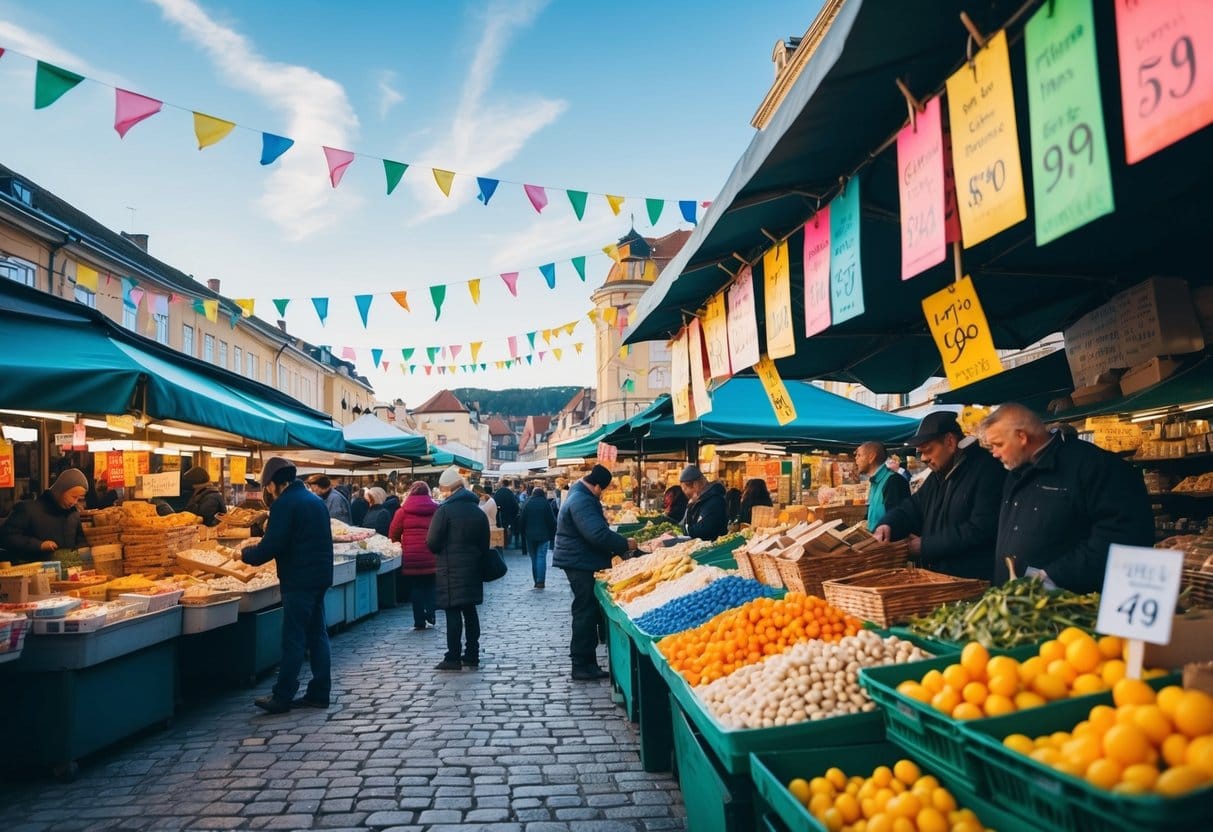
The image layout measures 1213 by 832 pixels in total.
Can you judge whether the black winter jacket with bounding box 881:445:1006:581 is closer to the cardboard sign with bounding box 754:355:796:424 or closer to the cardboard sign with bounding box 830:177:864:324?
the cardboard sign with bounding box 754:355:796:424

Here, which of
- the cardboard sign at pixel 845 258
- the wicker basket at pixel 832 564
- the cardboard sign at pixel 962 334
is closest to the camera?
the cardboard sign at pixel 962 334

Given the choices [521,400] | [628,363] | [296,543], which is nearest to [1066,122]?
[296,543]

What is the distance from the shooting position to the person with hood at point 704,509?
1016 cm

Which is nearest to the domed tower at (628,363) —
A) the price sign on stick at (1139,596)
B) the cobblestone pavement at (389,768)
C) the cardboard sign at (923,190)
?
the cobblestone pavement at (389,768)

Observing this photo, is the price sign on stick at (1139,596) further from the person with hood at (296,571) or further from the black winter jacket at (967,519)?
A: the person with hood at (296,571)

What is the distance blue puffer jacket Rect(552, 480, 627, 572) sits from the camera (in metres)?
7.86

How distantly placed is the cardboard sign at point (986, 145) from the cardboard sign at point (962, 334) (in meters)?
0.72

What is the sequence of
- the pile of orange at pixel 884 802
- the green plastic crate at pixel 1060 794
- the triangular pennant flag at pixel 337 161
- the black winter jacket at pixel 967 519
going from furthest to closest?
the triangular pennant flag at pixel 337 161, the black winter jacket at pixel 967 519, the pile of orange at pixel 884 802, the green plastic crate at pixel 1060 794

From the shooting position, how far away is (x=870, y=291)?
5.52m

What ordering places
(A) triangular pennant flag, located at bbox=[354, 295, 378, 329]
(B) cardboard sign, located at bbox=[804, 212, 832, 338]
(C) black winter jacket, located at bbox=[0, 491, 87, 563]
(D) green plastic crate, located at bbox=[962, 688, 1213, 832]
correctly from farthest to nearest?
(A) triangular pennant flag, located at bbox=[354, 295, 378, 329] → (C) black winter jacket, located at bbox=[0, 491, 87, 563] → (B) cardboard sign, located at bbox=[804, 212, 832, 338] → (D) green plastic crate, located at bbox=[962, 688, 1213, 832]

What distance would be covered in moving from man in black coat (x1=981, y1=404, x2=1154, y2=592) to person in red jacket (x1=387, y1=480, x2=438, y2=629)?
8072 mm

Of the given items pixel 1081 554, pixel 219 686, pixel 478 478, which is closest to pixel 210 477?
pixel 219 686

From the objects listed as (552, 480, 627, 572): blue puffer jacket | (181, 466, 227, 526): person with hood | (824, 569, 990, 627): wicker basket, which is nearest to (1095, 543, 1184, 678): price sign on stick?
(824, 569, 990, 627): wicker basket

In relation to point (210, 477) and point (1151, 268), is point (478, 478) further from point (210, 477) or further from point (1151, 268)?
point (1151, 268)
